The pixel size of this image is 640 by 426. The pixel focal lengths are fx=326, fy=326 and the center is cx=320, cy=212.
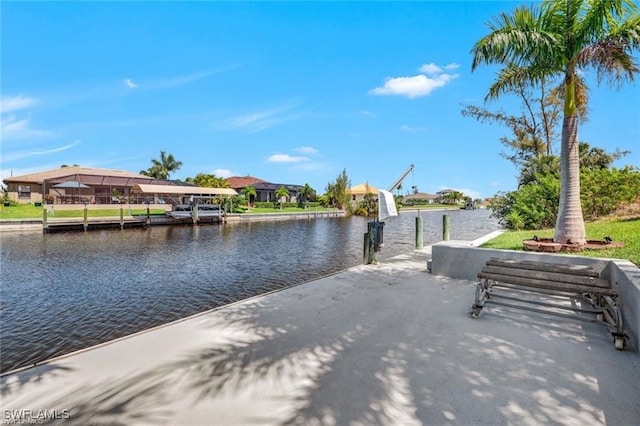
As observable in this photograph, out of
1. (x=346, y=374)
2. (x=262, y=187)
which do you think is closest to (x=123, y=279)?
(x=346, y=374)

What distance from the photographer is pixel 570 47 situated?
A: 7191 mm

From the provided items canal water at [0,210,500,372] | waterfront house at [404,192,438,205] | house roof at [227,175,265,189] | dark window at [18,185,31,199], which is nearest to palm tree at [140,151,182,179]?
house roof at [227,175,265,189]

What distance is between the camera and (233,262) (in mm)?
13516

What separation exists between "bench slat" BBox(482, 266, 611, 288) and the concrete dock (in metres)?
0.55

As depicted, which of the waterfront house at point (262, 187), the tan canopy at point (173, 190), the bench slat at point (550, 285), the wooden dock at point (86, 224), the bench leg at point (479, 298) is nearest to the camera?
the bench slat at point (550, 285)

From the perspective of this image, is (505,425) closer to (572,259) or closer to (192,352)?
(192,352)

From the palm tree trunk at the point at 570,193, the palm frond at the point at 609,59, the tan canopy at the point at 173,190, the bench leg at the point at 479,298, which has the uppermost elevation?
the palm frond at the point at 609,59

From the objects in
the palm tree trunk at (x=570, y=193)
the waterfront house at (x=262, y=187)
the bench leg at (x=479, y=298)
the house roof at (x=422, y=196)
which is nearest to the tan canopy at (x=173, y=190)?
the waterfront house at (x=262, y=187)

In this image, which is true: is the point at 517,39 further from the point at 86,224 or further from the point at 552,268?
the point at 86,224

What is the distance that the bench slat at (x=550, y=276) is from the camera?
4.18 m

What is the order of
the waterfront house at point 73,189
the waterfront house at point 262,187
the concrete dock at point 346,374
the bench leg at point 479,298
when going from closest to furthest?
the concrete dock at point 346,374
the bench leg at point 479,298
the waterfront house at point 73,189
the waterfront house at point 262,187

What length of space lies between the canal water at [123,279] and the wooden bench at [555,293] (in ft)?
19.8

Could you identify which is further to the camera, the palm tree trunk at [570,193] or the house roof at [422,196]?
the house roof at [422,196]

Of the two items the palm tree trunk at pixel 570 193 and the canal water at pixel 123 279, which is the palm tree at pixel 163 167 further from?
the palm tree trunk at pixel 570 193
